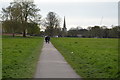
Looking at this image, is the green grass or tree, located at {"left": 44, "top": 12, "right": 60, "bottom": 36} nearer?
the green grass

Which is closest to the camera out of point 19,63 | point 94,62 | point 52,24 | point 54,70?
point 54,70

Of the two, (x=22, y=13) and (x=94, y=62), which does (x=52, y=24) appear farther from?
(x=94, y=62)

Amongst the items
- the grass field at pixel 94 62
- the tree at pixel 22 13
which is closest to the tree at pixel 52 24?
the tree at pixel 22 13

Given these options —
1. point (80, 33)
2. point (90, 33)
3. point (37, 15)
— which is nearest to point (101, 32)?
point (90, 33)

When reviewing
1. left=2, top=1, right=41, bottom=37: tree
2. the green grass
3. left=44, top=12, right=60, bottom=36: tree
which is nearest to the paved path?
the green grass

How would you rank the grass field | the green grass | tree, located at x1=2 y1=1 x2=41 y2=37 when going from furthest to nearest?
tree, located at x1=2 y1=1 x2=41 y2=37
the grass field
the green grass

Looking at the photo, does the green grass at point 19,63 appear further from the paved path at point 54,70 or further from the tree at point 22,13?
the tree at point 22,13

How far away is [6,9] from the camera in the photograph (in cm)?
7950

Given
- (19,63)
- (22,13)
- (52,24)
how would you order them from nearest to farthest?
(19,63) → (22,13) → (52,24)

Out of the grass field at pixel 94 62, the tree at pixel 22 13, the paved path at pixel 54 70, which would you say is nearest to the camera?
the paved path at pixel 54 70

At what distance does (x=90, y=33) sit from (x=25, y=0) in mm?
79381

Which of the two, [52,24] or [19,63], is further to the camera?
[52,24]

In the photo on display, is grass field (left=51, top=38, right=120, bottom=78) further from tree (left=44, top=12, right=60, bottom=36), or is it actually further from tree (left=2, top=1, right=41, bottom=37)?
tree (left=44, top=12, right=60, bottom=36)

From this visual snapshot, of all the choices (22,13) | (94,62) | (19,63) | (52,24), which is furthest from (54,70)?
(52,24)
